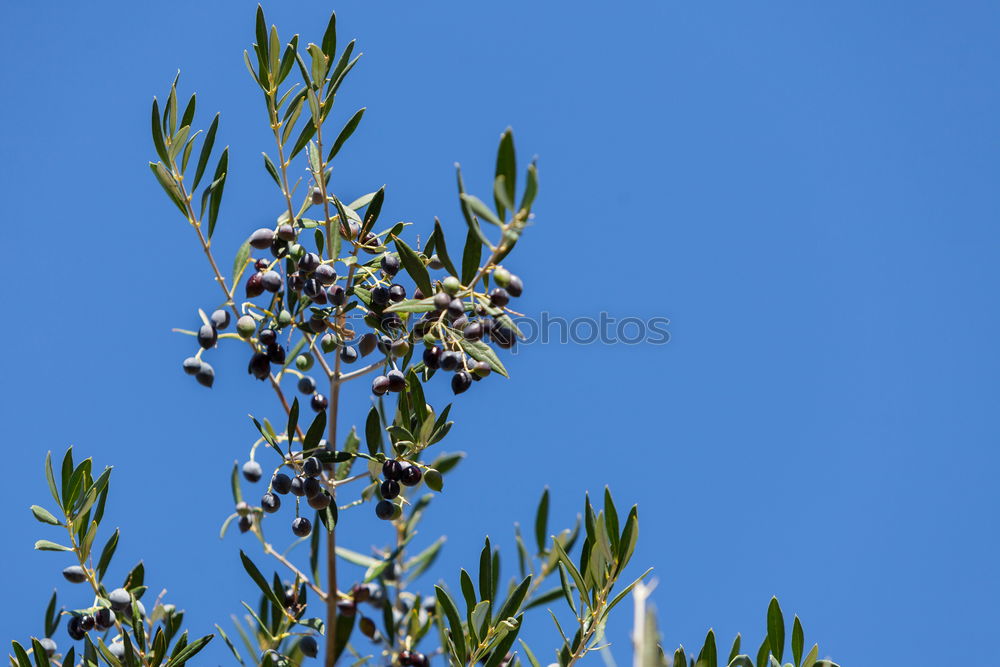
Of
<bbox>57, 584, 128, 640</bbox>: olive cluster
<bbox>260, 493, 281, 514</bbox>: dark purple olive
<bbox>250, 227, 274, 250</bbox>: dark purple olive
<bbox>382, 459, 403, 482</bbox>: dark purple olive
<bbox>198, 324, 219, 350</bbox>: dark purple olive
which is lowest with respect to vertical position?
<bbox>57, 584, 128, 640</bbox>: olive cluster

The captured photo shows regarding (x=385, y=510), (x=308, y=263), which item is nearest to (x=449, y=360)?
(x=308, y=263)

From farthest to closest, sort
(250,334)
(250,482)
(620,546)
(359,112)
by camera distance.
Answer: (250,482) → (359,112) → (250,334) → (620,546)

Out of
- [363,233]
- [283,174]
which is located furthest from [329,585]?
[283,174]

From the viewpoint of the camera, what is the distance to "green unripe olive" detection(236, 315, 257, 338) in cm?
189

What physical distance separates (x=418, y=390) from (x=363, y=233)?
14.3 inches

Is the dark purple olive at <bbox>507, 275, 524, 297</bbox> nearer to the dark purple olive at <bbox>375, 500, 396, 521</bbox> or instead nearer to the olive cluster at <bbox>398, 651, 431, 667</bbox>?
the dark purple olive at <bbox>375, 500, 396, 521</bbox>

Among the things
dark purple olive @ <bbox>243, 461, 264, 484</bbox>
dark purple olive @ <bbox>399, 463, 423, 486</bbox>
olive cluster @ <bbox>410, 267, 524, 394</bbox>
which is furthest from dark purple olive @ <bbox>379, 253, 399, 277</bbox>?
dark purple olive @ <bbox>243, 461, 264, 484</bbox>

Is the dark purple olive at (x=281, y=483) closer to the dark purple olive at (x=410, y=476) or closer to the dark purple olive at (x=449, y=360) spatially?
the dark purple olive at (x=410, y=476)

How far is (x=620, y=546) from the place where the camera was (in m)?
1.79

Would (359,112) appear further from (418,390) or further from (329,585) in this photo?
(329,585)

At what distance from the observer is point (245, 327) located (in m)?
1.90

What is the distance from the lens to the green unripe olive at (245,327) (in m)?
1.89

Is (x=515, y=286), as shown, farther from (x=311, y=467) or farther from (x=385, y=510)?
(x=385, y=510)

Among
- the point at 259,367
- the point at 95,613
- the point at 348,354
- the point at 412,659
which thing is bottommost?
the point at 95,613
